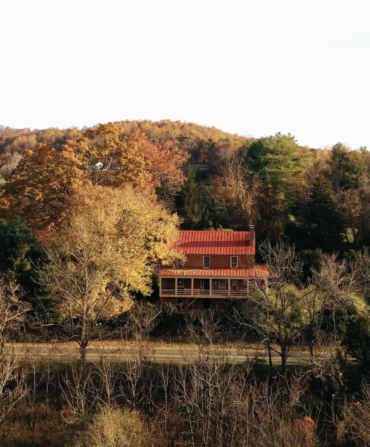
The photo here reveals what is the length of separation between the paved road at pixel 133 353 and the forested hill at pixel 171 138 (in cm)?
3541

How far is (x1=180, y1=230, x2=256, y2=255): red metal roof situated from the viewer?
37.0 meters

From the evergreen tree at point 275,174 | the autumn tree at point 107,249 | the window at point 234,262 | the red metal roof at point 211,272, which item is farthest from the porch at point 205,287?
the evergreen tree at point 275,174

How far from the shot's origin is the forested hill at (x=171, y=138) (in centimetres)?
6894

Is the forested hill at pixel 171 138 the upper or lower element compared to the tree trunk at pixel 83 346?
upper

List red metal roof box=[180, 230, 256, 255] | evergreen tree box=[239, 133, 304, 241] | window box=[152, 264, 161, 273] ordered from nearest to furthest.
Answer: red metal roof box=[180, 230, 256, 255] → window box=[152, 264, 161, 273] → evergreen tree box=[239, 133, 304, 241]

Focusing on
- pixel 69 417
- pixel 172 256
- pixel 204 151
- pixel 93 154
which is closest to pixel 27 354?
pixel 69 417

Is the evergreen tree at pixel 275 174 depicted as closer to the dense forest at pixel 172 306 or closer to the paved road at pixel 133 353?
the dense forest at pixel 172 306

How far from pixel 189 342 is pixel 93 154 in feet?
59.7

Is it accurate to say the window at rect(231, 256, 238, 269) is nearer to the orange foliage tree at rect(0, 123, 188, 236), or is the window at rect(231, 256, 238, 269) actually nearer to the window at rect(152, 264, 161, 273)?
the window at rect(152, 264, 161, 273)

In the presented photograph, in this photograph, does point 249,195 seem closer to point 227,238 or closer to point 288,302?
point 227,238

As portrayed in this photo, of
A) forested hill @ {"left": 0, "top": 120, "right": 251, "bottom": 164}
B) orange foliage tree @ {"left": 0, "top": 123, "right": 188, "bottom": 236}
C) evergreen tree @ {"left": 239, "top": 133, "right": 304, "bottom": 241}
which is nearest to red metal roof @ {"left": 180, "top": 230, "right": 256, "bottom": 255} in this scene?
evergreen tree @ {"left": 239, "top": 133, "right": 304, "bottom": 241}

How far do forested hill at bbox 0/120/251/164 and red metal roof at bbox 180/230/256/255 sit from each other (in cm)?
2605

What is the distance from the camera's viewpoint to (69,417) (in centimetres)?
2498

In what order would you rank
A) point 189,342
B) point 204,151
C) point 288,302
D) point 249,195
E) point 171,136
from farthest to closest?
1. point 171,136
2. point 204,151
3. point 249,195
4. point 189,342
5. point 288,302
